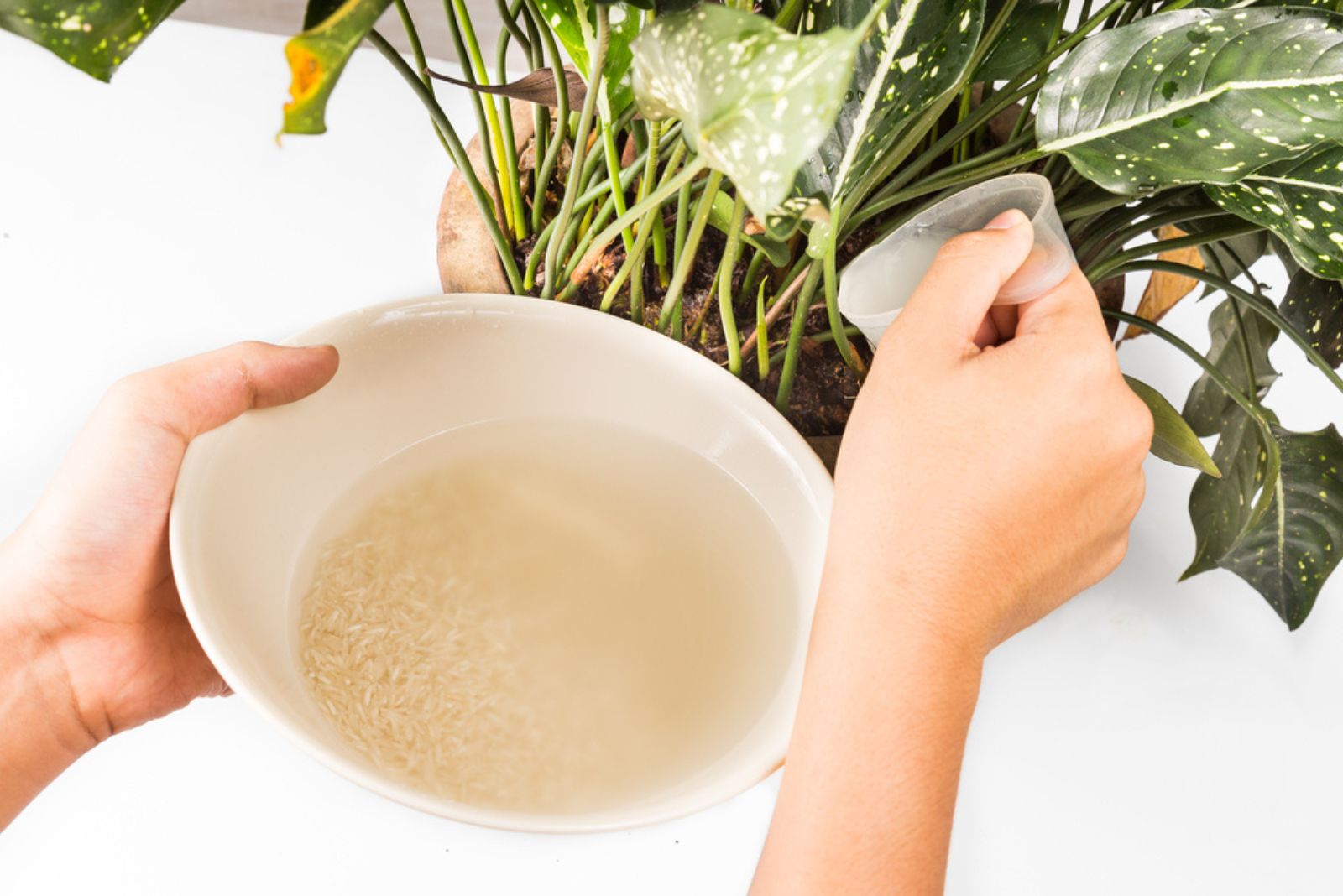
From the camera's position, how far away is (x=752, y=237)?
0.38 meters

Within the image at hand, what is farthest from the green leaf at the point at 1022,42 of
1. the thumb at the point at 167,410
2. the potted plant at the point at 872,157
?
the thumb at the point at 167,410

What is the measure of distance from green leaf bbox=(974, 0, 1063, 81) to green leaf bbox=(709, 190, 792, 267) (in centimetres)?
12

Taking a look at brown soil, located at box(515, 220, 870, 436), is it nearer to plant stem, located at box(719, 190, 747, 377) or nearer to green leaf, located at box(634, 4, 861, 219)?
plant stem, located at box(719, 190, 747, 377)

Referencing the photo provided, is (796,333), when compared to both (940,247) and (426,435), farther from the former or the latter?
(426,435)

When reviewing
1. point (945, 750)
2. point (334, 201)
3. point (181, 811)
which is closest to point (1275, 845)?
point (945, 750)

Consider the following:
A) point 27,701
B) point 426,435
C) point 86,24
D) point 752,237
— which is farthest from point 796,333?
point 27,701

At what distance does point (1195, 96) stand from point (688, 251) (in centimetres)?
21

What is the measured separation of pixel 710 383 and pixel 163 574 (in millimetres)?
306

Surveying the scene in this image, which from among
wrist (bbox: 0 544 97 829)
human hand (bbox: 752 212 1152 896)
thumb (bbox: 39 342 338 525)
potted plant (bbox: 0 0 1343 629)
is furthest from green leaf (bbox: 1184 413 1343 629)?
wrist (bbox: 0 544 97 829)

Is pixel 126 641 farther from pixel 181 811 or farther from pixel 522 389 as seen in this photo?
pixel 522 389

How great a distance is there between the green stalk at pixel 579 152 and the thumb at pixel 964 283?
0.49 feet

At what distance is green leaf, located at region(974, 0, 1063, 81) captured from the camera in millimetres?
424

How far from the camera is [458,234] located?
0.53 meters

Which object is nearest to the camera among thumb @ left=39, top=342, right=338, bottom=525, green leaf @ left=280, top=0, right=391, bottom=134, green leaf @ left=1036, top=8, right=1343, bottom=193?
green leaf @ left=280, top=0, right=391, bottom=134
